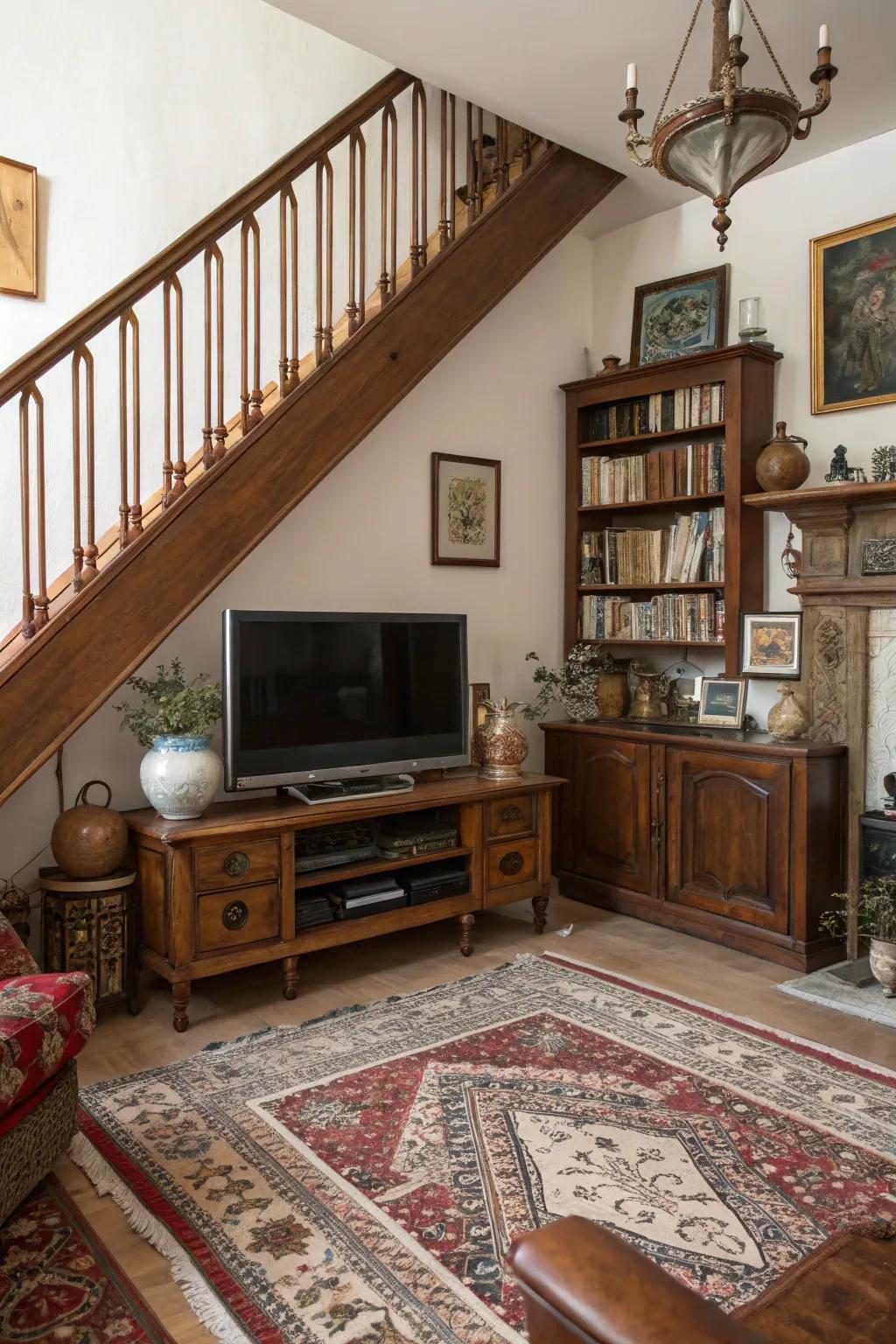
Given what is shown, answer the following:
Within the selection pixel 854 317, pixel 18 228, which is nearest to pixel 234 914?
pixel 18 228

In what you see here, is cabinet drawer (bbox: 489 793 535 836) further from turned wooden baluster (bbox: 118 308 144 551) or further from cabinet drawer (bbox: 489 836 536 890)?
turned wooden baluster (bbox: 118 308 144 551)

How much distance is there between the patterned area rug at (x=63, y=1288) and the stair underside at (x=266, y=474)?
116cm

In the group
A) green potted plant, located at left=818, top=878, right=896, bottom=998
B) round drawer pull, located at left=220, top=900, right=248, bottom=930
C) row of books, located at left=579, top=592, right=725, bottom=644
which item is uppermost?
row of books, located at left=579, top=592, right=725, bottom=644

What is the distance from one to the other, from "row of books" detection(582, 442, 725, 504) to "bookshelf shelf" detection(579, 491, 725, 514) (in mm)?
17

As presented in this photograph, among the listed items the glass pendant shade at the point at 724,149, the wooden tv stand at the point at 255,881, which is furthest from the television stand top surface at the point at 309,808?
the glass pendant shade at the point at 724,149

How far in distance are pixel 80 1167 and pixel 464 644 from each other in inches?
92.2

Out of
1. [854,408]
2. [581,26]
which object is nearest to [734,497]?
[854,408]

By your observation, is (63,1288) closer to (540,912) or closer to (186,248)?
(540,912)

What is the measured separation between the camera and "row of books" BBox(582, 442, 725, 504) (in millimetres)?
4227

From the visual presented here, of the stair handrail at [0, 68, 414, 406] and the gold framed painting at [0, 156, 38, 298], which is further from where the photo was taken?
the gold framed painting at [0, 156, 38, 298]

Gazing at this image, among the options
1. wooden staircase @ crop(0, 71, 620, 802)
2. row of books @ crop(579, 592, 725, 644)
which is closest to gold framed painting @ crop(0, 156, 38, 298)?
wooden staircase @ crop(0, 71, 620, 802)

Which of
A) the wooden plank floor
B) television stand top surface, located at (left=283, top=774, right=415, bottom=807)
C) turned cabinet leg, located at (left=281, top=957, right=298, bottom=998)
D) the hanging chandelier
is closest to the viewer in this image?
the hanging chandelier

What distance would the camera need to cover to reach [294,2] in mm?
3100

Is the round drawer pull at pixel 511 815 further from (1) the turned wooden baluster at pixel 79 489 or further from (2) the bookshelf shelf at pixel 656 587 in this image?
(1) the turned wooden baluster at pixel 79 489
